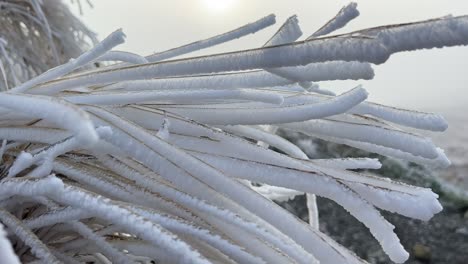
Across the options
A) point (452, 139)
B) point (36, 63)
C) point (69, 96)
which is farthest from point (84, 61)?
point (452, 139)

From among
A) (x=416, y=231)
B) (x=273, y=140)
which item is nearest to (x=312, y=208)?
(x=273, y=140)

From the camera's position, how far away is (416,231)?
1.06 metres

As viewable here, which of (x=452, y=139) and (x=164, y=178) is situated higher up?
(x=452, y=139)

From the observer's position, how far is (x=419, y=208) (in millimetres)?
226

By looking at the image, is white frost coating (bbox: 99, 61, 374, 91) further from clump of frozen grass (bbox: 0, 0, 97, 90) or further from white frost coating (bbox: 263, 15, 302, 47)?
clump of frozen grass (bbox: 0, 0, 97, 90)

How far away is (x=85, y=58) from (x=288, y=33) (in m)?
0.09

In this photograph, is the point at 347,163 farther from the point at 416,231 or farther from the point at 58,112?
the point at 416,231

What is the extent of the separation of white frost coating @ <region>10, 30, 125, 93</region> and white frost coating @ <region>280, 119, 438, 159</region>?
0.08 m

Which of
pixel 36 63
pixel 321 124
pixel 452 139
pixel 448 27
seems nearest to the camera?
pixel 448 27

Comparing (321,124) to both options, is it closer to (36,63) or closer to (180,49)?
(180,49)

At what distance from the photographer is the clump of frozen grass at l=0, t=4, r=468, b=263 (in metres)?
0.20

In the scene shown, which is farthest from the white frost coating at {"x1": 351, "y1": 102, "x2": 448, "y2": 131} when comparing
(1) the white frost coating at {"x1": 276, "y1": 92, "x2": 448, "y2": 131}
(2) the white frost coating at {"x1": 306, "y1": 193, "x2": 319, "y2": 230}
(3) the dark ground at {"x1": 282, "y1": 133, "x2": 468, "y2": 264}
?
(3) the dark ground at {"x1": 282, "y1": 133, "x2": 468, "y2": 264}

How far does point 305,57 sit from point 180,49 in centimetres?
11

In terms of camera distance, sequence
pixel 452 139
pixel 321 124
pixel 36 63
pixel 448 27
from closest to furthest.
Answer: pixel 448 27
pixel 321 124
pixel 36 63
pixel 452 139
